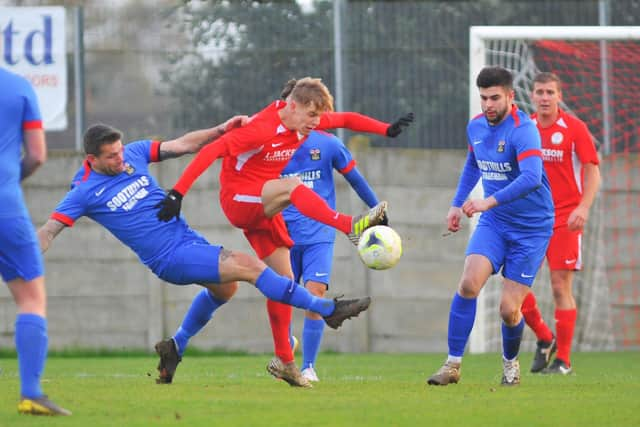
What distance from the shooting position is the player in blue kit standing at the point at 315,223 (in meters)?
10.0

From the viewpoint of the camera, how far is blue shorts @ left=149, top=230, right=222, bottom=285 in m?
7.93

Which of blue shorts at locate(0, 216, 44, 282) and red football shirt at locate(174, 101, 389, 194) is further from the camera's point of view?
red football shirt at locate(174, 101, 389, 194)

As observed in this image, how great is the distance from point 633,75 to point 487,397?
8138 millimetres

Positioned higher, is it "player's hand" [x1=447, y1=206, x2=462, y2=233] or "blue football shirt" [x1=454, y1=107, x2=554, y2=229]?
"blue football shirt" [x1=454, y1=107, x2=554, y2=229]

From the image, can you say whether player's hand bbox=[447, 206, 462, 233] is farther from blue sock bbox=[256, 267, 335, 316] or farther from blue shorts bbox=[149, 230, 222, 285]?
blue shorts bbox=[149, 230, 222, 285]

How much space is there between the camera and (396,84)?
15203 millimetres

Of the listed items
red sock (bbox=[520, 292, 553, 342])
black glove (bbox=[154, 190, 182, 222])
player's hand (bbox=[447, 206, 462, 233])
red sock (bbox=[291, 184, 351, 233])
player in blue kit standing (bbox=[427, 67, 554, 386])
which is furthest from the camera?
red sock (bbox=[520, 292, 553, 342])

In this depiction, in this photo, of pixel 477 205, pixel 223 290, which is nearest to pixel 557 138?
pixel 477 205

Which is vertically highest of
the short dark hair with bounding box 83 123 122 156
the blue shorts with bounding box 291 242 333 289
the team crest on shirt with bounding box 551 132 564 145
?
the short dark hair with bounding box 83 123 122 156

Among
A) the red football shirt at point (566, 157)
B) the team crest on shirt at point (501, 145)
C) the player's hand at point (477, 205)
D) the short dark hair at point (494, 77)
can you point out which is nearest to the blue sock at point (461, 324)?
the player's hand at point (477, 205)

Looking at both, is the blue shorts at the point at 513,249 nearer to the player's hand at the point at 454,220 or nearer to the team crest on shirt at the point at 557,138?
the player's hand at the point at 454,220

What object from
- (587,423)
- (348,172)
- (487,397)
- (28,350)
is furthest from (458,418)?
(348,172)

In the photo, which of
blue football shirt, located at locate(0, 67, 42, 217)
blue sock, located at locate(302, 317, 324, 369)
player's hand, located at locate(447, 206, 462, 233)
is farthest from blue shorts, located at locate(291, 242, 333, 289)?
blue football shirt, located at locate(0, 67, 42, 217)

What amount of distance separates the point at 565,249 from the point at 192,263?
13.0 feet
